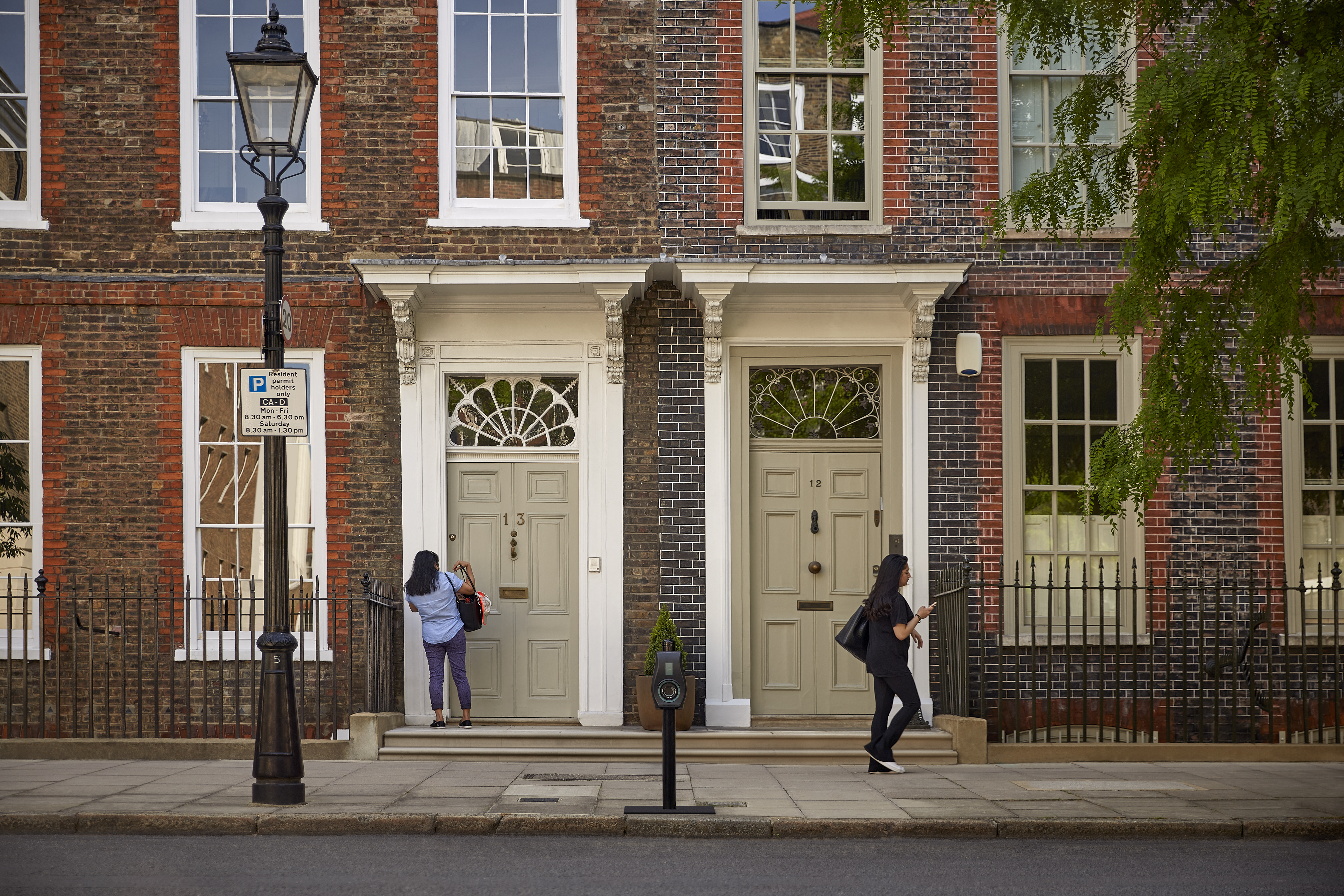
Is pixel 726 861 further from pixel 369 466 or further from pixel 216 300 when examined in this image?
pixel 216 300

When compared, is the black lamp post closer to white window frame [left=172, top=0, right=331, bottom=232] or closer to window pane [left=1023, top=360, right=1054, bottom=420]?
white window frame [left=172, top=0, right=331, bottom=232]

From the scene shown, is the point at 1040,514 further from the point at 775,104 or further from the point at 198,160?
the point at 198,160

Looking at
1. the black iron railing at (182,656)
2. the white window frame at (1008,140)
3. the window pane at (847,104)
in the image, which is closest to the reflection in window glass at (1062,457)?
the white window frame at (1008,140)

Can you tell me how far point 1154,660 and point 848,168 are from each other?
17.3 ft

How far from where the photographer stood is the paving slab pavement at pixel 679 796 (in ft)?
24.1

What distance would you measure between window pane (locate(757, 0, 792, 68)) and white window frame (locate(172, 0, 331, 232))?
158 inches

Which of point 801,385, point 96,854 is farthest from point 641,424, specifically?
point 96,854

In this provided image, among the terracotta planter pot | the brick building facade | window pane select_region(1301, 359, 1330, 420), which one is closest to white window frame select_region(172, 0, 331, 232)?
the brick building facade

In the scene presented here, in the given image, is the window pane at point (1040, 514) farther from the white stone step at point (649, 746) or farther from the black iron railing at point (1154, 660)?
the white stone step at point (649, 746)

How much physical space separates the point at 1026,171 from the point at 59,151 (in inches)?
347

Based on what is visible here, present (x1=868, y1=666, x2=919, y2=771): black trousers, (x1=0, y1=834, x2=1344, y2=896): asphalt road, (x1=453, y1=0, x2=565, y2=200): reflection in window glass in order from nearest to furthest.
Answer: (x1=0, y1=834, x2=1344, y2=896): asphalt road, (x1=868, y1=666, x2=919, y2=771): black trousers, (x1=453, y1=0, x2=565, y2=200): reflection in window glass

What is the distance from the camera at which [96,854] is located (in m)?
6.67

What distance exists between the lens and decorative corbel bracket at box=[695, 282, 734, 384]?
10594 millimetres

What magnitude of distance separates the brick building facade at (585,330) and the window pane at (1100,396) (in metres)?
0.04
